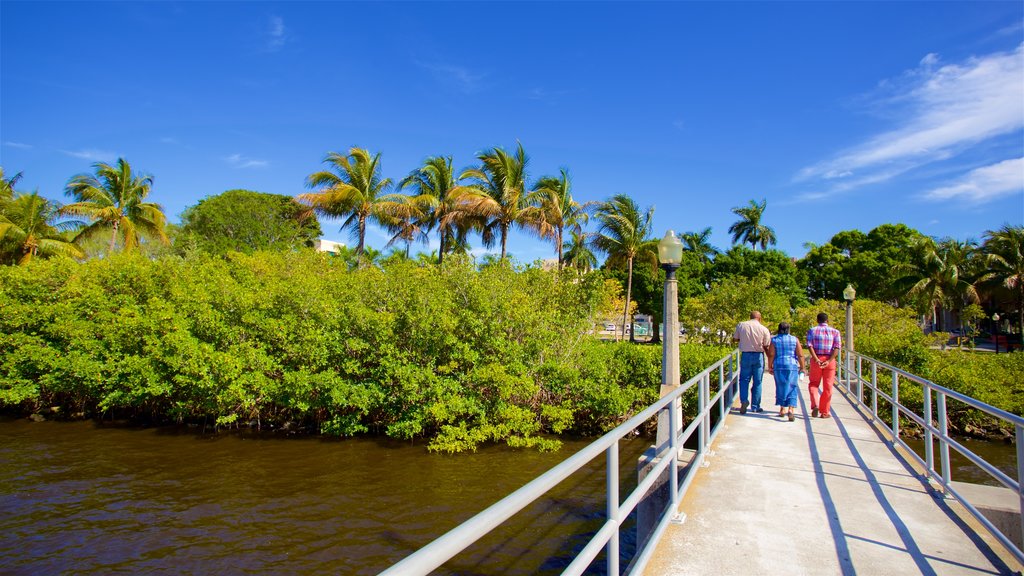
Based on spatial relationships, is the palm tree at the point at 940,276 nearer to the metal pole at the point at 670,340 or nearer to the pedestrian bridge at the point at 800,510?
the pedestrian bridge at the point at 800,510

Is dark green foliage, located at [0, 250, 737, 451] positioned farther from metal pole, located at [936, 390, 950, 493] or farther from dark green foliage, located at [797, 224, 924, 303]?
dark green foliage, located at [797, 224, 924, 303]

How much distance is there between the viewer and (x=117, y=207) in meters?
31.0

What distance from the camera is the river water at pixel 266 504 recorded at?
795 centimetres

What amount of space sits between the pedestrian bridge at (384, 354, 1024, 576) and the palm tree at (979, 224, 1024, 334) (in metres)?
40.9

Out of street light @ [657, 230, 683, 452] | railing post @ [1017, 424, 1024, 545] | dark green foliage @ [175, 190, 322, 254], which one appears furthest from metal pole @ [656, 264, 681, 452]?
dark green foliage @ [175, 190, 322, 254]

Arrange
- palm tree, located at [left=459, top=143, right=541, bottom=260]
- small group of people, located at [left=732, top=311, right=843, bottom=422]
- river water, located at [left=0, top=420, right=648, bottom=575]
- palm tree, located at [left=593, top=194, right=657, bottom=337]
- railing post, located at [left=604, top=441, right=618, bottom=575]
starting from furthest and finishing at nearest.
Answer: palm tree, located at [left=593, top=194, right=657, bottom=337]
palm tree, located at [left=459, top=143, right=541, bottom=260]
small group of people, located at [left=732, top=311, right=843, bottom=422]
river water, located at [left=0, top=420, right=648, bottom=575]
railing post, located at [left=604, top=441, right=618, bottom=575]

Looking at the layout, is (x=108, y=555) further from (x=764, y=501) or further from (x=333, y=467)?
(x=764, y=501)

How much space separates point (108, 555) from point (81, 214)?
2936cm

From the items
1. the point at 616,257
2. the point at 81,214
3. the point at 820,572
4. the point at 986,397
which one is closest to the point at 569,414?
the point at 820,572

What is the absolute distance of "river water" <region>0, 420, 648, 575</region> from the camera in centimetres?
795

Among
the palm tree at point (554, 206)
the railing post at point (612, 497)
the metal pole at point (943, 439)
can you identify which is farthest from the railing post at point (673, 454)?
the palm tree at point (554, 206)

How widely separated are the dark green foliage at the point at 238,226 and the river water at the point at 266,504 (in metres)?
27.4

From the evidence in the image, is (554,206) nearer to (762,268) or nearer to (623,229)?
(623,229)

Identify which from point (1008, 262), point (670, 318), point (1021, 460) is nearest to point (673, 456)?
point (1021, 460)
